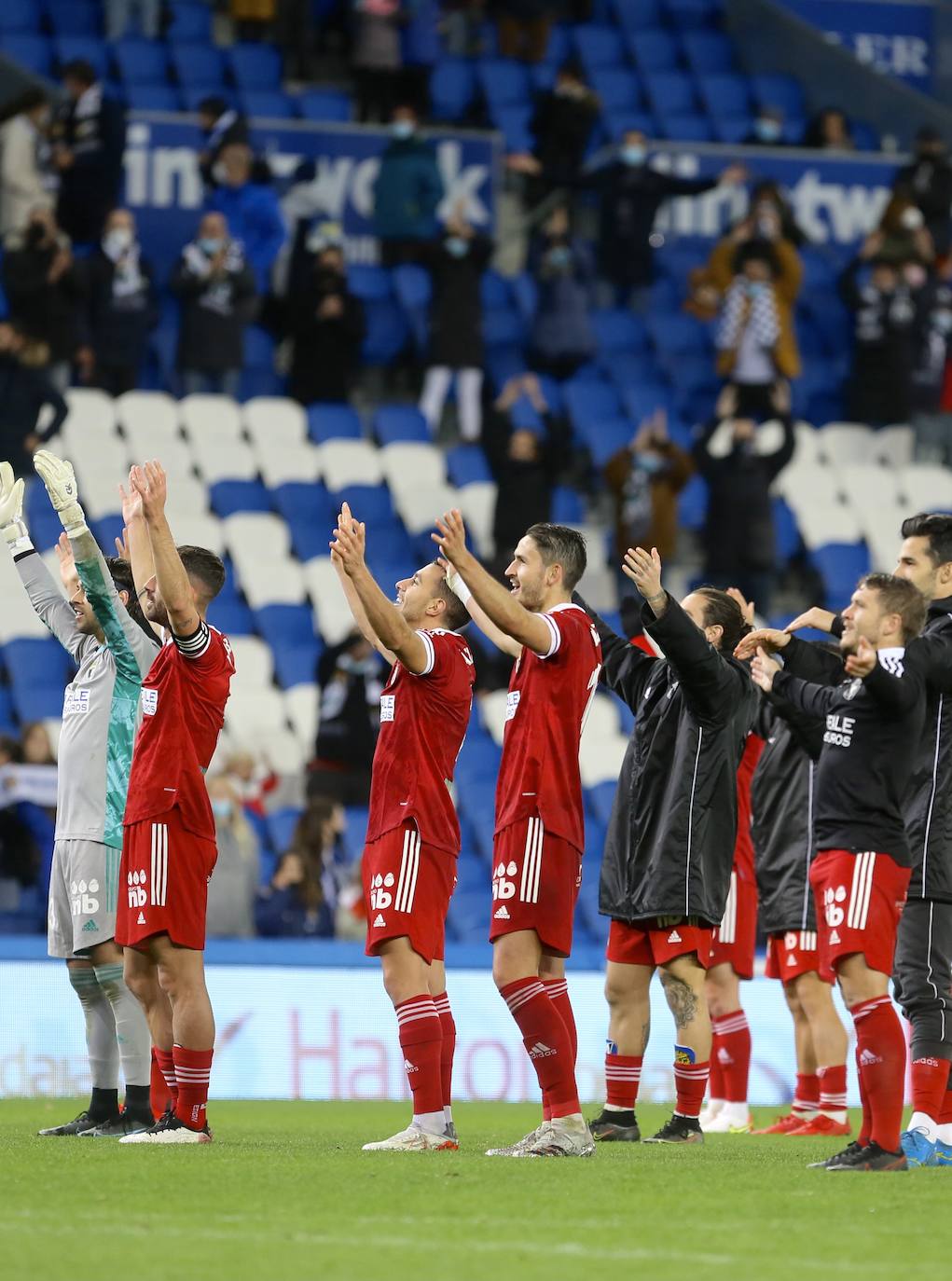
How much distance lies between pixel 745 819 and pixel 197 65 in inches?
542

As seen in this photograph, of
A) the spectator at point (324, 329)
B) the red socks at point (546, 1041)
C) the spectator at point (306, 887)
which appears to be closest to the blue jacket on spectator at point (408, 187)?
the spectator at point (324, 329)

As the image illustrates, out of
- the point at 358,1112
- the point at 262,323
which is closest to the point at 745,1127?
the point at 358,1112

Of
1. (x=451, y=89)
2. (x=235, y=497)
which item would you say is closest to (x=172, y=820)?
(x=235, y=497)

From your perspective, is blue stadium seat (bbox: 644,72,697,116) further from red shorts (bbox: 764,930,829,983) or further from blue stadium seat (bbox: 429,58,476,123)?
red shorts (bbox: 764,930,829,983)

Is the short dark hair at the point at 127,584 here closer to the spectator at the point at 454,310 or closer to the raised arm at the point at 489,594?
the raised arm at the point at 489,594

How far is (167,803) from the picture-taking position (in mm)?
8367

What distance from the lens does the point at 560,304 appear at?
820 inches

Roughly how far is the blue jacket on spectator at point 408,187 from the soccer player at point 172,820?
496 inches

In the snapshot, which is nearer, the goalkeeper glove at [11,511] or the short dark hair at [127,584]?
the goalkeeper glove at [11,511]

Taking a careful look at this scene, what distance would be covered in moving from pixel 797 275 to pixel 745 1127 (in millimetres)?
12348

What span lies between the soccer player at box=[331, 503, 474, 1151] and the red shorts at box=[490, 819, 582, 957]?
239mm

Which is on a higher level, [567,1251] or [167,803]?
[167,803]

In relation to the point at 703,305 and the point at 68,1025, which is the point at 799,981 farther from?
the point at 703,305

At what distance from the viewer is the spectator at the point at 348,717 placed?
1612 cm
